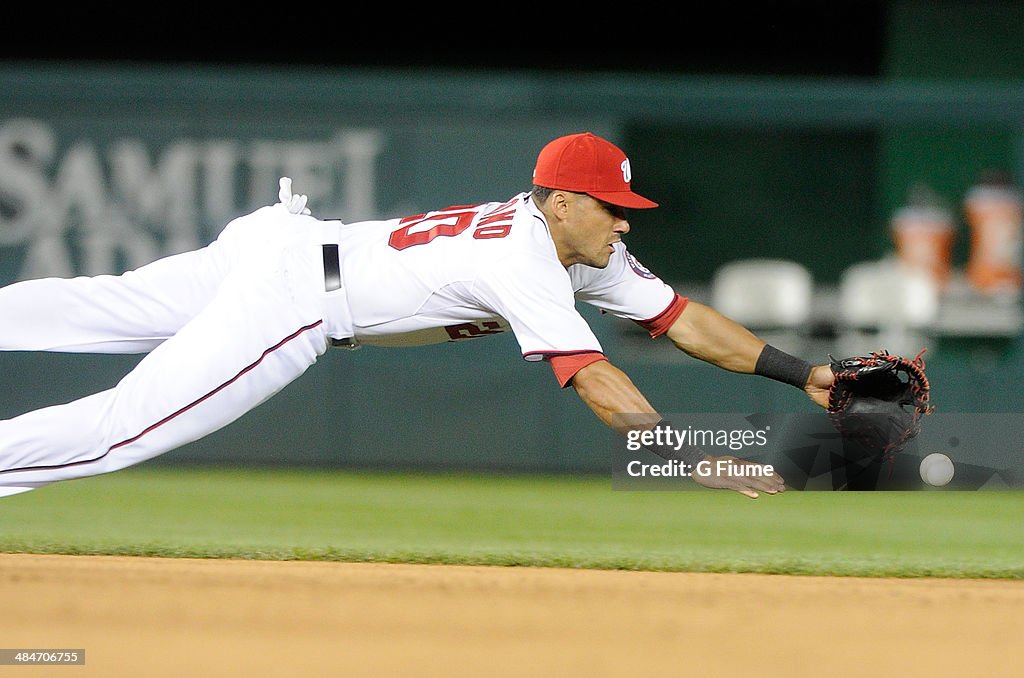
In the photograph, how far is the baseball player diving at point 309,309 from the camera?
3824 mm

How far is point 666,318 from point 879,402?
73cm

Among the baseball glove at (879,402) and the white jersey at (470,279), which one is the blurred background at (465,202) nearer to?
the white jersey at (470,279)

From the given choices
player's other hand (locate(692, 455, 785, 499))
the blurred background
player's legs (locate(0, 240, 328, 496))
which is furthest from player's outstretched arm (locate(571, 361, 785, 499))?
the blurred background

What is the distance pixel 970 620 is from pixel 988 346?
13.8 feet

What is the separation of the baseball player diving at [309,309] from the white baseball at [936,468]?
1.96 ft

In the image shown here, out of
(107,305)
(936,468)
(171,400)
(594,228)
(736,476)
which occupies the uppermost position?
(594,228)

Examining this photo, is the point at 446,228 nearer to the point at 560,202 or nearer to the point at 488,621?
the point at 560,202

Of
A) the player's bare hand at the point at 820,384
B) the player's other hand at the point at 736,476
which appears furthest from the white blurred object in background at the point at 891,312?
the player's other hand at the point at 736,476

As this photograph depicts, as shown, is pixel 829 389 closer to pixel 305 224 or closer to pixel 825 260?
pixel 305 224

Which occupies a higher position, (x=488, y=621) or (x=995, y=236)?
(x=995, y=236)

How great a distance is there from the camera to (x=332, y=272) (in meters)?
4.08

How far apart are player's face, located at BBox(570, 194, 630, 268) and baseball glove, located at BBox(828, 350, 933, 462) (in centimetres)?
79

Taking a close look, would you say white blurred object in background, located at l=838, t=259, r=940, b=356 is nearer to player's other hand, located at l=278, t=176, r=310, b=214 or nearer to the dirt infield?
the dirt infield

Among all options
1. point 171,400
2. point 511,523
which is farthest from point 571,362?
point 511,523
